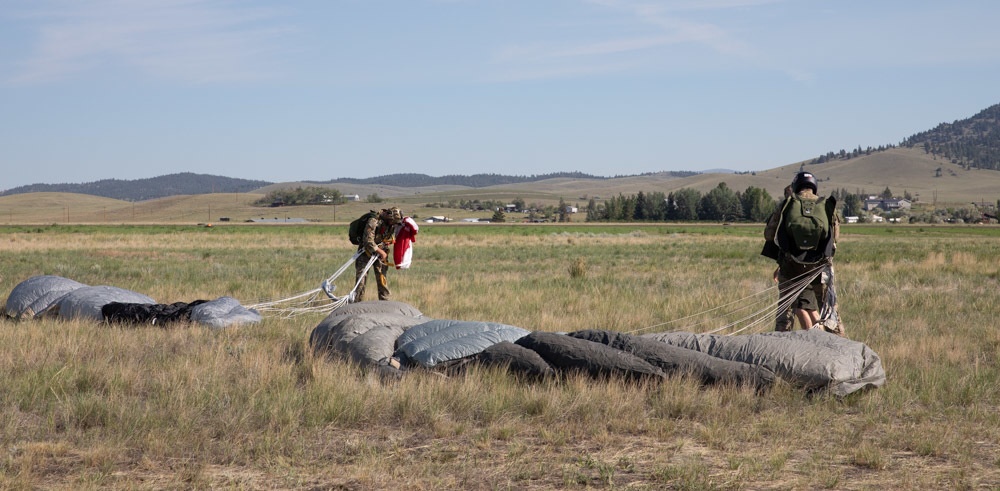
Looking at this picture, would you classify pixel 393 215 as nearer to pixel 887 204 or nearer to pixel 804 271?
pixel 804 271

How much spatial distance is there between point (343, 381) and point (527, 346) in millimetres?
1364

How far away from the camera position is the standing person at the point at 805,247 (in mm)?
7516

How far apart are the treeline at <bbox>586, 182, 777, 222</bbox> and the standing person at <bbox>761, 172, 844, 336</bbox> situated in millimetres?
119462

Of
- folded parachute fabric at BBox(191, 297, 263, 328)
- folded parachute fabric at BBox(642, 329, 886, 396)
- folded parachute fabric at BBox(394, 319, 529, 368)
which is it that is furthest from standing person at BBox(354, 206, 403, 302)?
folded parachute fabric at BBox(642, 329, 886, 396)

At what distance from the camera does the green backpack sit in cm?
749

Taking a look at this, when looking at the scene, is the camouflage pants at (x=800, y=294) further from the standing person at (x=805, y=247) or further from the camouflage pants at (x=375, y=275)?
the camouflage pants at (x=375, y=275)

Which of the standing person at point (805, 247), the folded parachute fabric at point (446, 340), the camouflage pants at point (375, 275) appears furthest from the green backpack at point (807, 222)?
the camouflage pants at point (375, 275)

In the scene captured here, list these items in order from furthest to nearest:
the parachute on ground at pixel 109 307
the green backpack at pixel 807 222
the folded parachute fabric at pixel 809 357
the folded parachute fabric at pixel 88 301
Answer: the folded parachute fabric at pixel 88 301 → the parachute on ground at pixel 109 307 → the green backpack at pixel 807 222 → the folded parachute fabric at pixel 809 357

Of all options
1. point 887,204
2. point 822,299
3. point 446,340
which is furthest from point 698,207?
point 446,340

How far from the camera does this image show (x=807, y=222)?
24.6 feet

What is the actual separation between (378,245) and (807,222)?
5724 mm

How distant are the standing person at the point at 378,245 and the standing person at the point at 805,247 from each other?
16.9 ft

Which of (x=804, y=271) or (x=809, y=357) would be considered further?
(x=804, y=271)

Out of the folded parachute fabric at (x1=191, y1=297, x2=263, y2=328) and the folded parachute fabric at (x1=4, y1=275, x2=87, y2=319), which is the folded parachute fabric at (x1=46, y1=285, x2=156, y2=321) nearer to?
the folded parachute fabric at (x1=4, y1=275, x2=87, y2=319)
